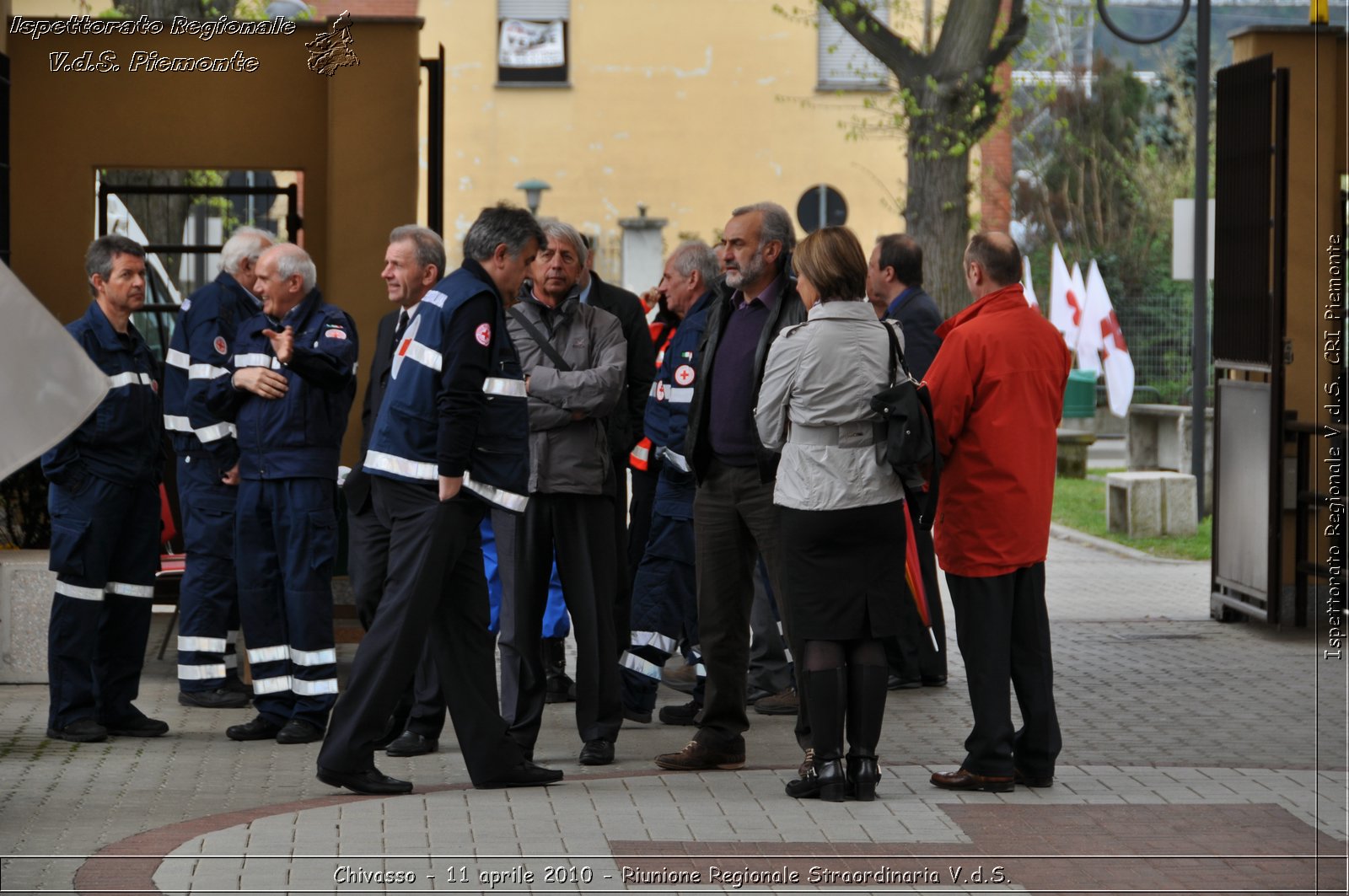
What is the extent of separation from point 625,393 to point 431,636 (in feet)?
8.09

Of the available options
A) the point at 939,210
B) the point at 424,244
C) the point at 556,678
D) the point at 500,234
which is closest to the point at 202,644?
the point at 556,678

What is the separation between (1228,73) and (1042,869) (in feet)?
23.3

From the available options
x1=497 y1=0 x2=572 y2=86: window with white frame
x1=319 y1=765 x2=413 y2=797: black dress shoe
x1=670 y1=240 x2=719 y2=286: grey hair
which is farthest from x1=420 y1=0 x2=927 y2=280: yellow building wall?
x1=319 y1=765 x2=413 y2=797: black dress shoe

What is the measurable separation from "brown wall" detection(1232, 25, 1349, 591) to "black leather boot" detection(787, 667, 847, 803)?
5312mm

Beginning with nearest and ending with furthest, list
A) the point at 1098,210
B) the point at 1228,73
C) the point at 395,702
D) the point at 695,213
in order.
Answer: the point at 395,702 < the point at 1228,73 < the point at 695,213 < the point at 1098,210

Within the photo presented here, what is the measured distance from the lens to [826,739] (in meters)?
6.69

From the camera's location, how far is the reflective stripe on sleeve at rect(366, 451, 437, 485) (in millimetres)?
6754

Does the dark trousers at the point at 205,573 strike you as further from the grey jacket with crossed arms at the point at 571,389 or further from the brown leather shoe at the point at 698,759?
the brown leather shoe at the point at 698,759

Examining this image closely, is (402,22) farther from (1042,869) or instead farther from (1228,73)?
(1042,869)

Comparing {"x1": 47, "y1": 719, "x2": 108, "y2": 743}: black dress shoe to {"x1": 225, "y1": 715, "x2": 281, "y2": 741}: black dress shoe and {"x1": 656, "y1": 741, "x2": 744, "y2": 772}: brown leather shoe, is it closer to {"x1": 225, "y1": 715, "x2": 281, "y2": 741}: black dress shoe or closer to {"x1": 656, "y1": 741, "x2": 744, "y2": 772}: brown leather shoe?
{"x1": 225, "y1": 715, "x2": 281, "y2": 741}: black dress shoe

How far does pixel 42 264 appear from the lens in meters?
10.7

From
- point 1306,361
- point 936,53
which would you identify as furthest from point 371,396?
point 936,53

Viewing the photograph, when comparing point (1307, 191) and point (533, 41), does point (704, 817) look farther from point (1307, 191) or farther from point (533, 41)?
point (533, 41)

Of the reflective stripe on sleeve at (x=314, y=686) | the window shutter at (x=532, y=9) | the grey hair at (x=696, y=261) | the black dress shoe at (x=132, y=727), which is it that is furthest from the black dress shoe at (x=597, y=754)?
the window shutter at (x=532, y=9)
